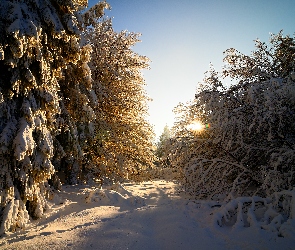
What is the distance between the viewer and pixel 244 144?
5.93 metres

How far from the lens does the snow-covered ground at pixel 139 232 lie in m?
3.52

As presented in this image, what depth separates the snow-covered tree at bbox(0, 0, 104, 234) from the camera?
450 centimetres

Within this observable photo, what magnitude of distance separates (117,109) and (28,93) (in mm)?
6700

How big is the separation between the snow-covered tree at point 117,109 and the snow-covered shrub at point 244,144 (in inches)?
175

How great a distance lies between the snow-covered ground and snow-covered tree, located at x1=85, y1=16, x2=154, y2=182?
4.78m

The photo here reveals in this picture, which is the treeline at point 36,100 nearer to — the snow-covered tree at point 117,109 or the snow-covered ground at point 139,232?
the snow-covered ground at point 139,232

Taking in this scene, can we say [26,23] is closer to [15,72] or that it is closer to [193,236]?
[15,72]

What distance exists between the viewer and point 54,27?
17.2ft

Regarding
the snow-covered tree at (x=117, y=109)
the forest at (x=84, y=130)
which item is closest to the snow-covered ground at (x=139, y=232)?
the forest at (x=84, y=130)

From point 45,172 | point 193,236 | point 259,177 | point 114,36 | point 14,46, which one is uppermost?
point 114,36

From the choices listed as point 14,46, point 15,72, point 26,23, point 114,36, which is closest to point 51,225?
point 15,72

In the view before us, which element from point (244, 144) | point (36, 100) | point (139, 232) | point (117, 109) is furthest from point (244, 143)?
point (117, 109)

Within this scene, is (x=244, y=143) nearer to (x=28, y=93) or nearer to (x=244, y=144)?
(x=244, y=144)

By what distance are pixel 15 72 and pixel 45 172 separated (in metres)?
2.29
